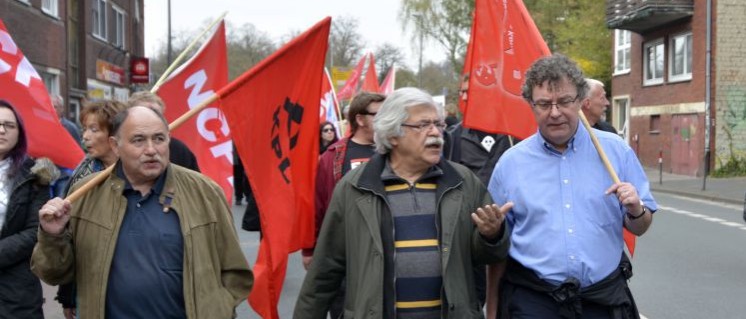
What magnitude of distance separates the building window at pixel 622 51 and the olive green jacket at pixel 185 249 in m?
34.5

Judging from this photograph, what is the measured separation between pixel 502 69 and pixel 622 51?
111ft

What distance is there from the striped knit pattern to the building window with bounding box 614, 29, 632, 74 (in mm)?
34296

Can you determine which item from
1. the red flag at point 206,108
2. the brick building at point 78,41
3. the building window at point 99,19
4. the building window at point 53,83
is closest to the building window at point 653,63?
the brick building at point 78,41

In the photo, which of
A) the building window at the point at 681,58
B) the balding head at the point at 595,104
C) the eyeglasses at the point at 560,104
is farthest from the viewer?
the building window at the point at 681,58

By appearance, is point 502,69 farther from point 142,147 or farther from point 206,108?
point 206,108

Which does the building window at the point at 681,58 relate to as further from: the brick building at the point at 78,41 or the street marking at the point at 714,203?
the brick building at the point at 78,41

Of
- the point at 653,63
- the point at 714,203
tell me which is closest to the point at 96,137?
the point at 714,203

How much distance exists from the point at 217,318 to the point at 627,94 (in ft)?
113

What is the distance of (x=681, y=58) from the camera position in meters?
31.4

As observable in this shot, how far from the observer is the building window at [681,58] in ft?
101

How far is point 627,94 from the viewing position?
3634 centimetres

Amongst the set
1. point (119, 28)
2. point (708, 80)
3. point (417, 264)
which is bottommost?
point (417, 264)

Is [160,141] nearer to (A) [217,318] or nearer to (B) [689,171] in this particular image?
(A) [217,318]

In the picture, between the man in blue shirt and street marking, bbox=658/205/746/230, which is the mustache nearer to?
the man in blue shirt
